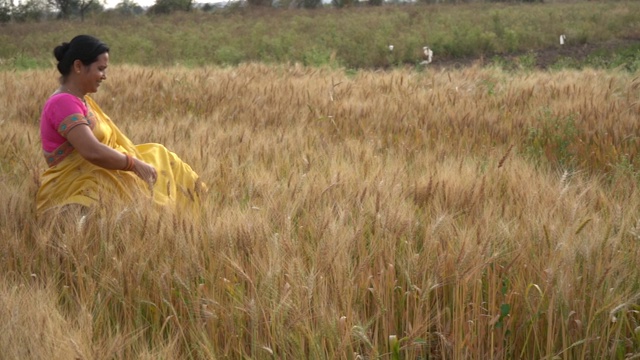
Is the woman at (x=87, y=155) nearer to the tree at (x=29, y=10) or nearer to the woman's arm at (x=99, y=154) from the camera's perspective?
the woman's arm at (x=99, y=154)

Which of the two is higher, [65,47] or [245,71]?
[65,47]

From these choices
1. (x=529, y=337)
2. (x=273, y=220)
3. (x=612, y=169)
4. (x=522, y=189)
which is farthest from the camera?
(x=612, y=169)

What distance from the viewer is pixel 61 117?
3268 mm

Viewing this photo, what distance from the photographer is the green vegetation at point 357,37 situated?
52.2 ft

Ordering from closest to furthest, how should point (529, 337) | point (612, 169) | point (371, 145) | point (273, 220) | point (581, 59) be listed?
point (529, 337), point (273, 220), point (612, 169), point (371, 145), point (581, 59)

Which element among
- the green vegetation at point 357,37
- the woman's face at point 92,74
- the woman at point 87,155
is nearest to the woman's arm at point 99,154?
the woman at point 87,155

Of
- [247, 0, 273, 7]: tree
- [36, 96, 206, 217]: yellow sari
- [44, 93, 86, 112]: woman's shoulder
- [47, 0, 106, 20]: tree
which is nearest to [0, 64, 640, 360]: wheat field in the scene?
[36, 96, 206, 217]: yellow sari

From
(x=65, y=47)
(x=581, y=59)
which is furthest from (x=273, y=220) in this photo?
(x=581, y=59)

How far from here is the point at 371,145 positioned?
4238 mm

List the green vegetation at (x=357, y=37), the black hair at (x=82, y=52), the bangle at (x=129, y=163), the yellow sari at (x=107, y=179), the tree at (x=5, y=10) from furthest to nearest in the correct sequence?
1. the tree at (x=5, y=10)
2. the green vegetation at (x=357, y=37)
3. the black hair at (x=82, y=52)
4. the bangle at (x=129, y=163)
5. the yellow sari at (x=107, y=179)

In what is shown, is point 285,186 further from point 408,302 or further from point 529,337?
point 529,337

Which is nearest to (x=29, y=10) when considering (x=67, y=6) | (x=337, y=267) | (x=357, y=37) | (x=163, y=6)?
(x=67, y=6)

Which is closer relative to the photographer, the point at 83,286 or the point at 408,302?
the point at 408,302

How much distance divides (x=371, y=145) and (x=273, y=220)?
1.80 metres
